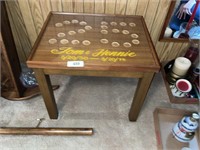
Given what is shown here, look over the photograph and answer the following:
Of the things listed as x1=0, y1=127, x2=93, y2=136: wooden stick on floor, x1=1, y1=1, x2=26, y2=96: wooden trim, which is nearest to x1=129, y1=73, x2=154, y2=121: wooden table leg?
x1=0, y1=127, x2=93, y2=136: wooden stick on floor

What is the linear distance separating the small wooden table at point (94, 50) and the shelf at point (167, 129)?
0.19 metres

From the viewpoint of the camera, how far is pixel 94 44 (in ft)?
3.22

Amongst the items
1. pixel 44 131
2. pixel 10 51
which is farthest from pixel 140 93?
pixel 10 51

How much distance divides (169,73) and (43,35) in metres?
0.99

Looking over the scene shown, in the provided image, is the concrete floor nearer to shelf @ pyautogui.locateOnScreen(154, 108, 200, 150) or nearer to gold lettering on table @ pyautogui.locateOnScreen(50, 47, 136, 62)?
shelf @ pyautogui.locateOnScreen(154, 108, 200, 150)

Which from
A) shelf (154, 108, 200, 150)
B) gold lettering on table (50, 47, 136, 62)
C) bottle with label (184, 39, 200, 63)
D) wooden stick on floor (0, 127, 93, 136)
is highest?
gold lettering on table (50, 47, 136, 62)

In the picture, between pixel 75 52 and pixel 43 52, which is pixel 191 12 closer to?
pixel 75 52

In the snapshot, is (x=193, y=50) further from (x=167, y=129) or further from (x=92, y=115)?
(x=92, y=115)

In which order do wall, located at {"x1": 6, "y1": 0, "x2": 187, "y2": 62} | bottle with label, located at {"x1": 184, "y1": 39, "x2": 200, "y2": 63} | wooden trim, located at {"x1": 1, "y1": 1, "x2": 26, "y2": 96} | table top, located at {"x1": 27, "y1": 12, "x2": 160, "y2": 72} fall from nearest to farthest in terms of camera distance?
table top, located at {"x1": 27, "y1": 12, "x2": 160, "y2": 72} < wooden trim, located at {"x1": 1, "y1": 1, "x2": 26, "y2": 96} < wall, located at {"x1": 6, "y1": 0, "x2": 187, "y2": 62} < bottle with label, located at {"x1": 184, "y1": 39, "x2": 200, "y2": 63}

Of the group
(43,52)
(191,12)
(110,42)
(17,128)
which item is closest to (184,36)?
(191,12)

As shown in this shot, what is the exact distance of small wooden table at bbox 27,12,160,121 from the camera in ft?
2.87

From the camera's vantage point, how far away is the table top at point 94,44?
2.86 feet

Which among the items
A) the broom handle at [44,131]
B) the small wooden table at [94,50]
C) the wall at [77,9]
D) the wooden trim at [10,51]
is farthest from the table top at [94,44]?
the broom handle at [44,131]

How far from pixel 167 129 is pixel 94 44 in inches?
29.3
